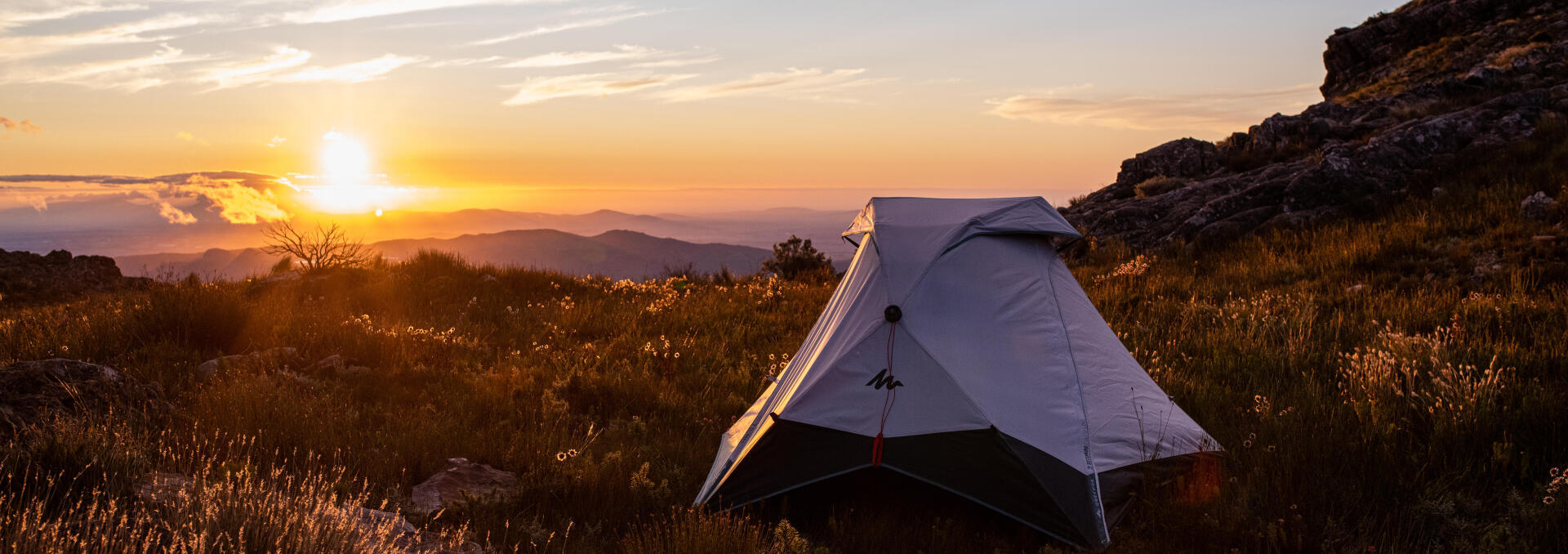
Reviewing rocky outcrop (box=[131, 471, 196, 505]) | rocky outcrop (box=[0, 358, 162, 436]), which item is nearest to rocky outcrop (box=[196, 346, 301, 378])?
rocky outcrop (box=[0, 358, 162, 436])

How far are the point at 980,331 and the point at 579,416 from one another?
12.0 feet

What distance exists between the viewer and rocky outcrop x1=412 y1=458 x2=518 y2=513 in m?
5.00

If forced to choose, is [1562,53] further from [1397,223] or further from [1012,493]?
[1012,493]

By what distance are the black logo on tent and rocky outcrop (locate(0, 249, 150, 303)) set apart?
63.4 feet

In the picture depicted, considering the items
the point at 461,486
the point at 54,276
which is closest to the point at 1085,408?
the point at 461,486

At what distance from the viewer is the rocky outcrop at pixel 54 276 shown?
16812 millimetres

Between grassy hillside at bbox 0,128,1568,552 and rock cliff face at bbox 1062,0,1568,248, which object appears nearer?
grassy hillside at bbox 0,128,1568,552

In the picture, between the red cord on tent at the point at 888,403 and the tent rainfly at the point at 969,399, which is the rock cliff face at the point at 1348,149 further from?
the red cord on tent at the point at 888,403

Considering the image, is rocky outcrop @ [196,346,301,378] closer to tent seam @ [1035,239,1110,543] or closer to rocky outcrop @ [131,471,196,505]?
rocky outcrop @ [131,471,196,505]

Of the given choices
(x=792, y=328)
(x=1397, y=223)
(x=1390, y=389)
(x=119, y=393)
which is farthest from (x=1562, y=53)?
(x=119, y=393)

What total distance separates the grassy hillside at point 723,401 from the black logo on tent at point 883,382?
82cm

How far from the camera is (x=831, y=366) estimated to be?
5.20 metres

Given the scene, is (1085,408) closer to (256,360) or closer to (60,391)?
(60,391)

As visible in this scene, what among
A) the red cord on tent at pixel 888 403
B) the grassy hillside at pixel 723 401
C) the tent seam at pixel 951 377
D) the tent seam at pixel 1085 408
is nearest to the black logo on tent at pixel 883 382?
the red cord on tent at pixel 888 403
